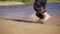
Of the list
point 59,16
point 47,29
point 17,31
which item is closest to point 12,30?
point 17,31

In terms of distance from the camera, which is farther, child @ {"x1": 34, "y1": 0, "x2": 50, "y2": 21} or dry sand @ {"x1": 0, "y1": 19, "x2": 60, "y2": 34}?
child @ {"x1": 34, "y1": 0, "x2": 50, "y2": 21}

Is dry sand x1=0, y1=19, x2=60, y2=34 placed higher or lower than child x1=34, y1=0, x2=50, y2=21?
lower

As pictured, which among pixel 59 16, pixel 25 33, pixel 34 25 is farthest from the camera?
pixel 59 16

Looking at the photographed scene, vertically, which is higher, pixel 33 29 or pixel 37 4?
pixel 37 4

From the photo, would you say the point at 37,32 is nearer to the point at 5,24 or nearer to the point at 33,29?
the point at 33,29

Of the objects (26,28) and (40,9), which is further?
(40,9)

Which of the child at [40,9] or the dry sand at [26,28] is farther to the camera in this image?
the child at [40,9]

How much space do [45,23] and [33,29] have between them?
0.18m

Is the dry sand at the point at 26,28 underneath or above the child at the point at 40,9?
underneath

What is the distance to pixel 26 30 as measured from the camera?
116cm

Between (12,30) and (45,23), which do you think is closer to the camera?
(12,30)

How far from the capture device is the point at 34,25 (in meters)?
1.27

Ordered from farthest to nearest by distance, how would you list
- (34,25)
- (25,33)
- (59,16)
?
(59,16), (34,25), (25,33)

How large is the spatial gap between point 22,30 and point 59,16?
553mm
